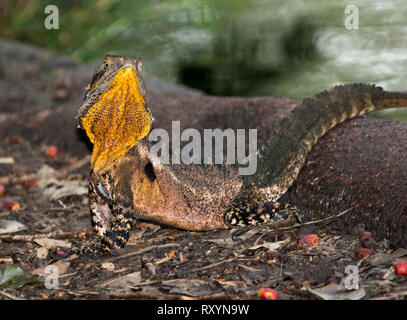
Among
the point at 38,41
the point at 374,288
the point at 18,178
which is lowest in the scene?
the point at 374,288

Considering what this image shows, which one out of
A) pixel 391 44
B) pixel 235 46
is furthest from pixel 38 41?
pixel 391 44

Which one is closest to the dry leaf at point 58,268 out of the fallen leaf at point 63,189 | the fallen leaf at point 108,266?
the fallen leaf at point 108,266

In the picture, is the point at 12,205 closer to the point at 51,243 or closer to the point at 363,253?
the point at 51,243

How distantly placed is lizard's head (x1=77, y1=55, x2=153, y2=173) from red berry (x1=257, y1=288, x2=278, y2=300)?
1.54m

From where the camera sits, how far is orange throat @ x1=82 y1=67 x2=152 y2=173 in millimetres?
3545

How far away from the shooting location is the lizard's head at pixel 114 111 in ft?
11.5

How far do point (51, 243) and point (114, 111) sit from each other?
1103mm

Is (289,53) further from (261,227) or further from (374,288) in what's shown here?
(374,288)

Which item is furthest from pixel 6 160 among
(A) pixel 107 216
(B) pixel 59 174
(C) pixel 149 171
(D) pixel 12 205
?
(C) pixel 149 171

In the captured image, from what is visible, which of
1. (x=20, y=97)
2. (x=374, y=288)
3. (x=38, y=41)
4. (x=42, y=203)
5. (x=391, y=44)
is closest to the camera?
(x=374, y=288)

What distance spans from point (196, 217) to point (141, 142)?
72 centimetres

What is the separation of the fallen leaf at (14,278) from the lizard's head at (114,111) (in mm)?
921

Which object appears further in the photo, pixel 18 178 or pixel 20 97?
pixel 20 97

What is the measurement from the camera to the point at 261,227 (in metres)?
3.86
